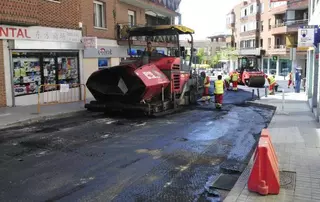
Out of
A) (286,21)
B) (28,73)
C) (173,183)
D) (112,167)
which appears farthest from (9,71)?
(286,21)

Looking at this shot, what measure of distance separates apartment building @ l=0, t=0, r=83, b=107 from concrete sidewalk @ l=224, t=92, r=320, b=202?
10.1 meters

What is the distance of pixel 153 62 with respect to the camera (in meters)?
13.6

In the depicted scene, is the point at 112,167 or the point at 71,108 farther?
the point at 71,108

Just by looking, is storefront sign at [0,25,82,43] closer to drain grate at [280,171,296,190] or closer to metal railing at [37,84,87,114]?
metal railing at [37,84,87,114]

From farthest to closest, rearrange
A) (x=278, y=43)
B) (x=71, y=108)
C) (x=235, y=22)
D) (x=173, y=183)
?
1. (x=235, y=22)
2. (x=278, y=43)
3. (x=71, y=108)
4. (x=173, y=183)

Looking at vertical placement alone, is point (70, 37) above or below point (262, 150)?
above

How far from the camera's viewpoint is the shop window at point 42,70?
15.0 m

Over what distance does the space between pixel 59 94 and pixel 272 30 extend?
1877 inches

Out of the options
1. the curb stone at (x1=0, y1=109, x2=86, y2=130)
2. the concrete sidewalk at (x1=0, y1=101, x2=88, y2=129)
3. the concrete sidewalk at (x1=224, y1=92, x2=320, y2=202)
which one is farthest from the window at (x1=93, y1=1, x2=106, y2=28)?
the concrete sidewalk at (x1=224, y1=92, x2=320, y2=202)

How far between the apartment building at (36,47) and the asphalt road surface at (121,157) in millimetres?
4169

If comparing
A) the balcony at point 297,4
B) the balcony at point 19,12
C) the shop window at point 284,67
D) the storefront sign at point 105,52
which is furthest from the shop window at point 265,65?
the balcony at point 19,12

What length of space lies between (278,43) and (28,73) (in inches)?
1938

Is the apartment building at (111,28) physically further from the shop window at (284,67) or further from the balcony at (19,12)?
the shop window at (284,67)

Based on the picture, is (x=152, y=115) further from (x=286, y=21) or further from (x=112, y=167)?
(x=286, y=21)
